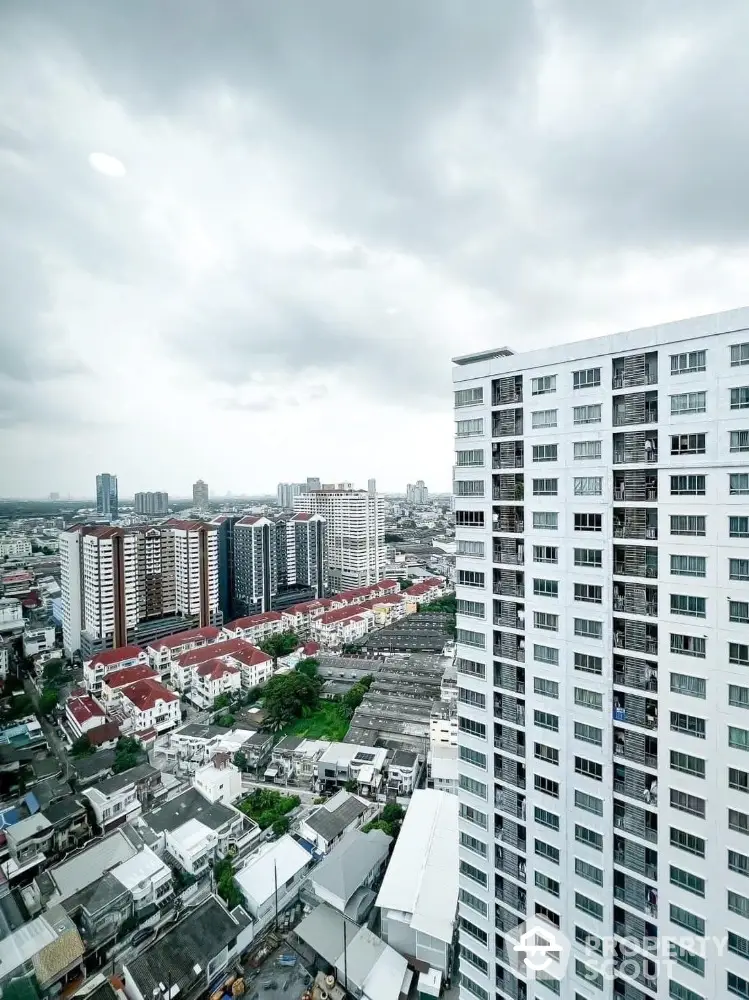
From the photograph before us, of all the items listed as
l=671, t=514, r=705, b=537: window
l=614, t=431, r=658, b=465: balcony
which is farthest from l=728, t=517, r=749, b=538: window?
l=614, t=431, r=658, b=465: balcony

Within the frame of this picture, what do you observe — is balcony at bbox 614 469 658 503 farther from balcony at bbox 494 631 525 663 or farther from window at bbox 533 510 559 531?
balcony at bbox 494 631 525 663

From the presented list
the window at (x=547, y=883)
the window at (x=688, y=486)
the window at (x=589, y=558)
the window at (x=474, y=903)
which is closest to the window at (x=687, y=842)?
the window at (x=547, y=883)

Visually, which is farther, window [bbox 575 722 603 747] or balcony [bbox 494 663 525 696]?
balcony [bbox 494 663 525 696]

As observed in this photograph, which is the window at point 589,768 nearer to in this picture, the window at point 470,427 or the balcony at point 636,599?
the balcony at point 636,599

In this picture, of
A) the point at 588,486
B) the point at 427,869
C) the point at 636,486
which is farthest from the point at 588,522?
the point at 427,869

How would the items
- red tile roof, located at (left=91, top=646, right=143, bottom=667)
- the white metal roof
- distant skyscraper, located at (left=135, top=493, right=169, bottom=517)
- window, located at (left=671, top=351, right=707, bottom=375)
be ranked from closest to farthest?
window, located at (left=671, top=351, right=707, bottom=375) → the white metal roof → red tile roof, located at (left=91, top=646, right=143, bottom=667) → distant skyscraper, located at (left=135, top=493, right=169, bottom=517)

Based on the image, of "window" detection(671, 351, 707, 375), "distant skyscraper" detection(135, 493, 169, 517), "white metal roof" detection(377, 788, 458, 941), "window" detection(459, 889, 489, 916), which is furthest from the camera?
"distant skyscraper" detection(135, 493, 169, 517)
